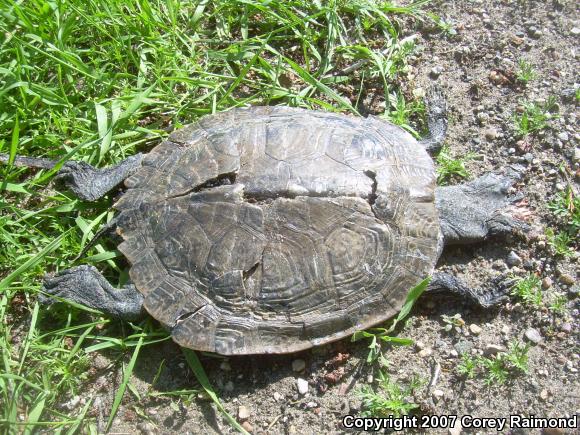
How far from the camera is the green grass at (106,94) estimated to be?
12.4 ft

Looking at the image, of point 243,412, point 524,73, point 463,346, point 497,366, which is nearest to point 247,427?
point 243,412

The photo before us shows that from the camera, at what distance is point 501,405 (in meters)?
3.63

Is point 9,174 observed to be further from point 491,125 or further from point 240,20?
point 491,125

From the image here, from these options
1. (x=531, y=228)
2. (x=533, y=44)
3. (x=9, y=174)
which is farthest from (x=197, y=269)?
(x=533, y=44)

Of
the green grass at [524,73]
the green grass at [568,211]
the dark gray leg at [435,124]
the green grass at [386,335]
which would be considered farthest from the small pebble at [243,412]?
the green grass at [524,73]

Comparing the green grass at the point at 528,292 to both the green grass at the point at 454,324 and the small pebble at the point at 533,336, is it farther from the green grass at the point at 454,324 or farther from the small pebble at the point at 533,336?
the green grass at the point at 454,324

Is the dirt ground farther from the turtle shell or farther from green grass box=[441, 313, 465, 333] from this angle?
the turtle shell

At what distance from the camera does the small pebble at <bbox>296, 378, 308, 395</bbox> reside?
12.2ft

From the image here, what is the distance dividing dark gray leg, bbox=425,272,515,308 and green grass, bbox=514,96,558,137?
4.47 feet

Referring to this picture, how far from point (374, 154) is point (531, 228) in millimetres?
1398

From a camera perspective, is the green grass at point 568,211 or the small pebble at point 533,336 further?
the green grass at point 568,211

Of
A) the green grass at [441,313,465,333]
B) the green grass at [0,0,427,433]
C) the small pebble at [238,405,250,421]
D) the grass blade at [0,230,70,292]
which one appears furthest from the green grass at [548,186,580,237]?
the grass blade at [0,230,70,292]

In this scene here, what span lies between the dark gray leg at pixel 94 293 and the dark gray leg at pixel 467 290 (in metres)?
2.04

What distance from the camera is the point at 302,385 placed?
3.73m
